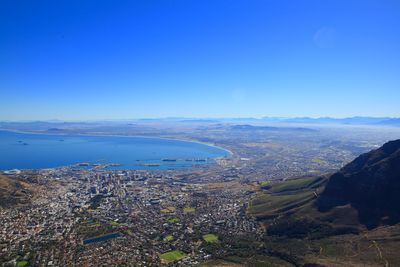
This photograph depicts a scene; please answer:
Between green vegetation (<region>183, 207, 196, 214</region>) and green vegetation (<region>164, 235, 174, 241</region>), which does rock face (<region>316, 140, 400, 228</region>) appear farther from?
green vegetation (<region>164, 235, 174, 241</region>)

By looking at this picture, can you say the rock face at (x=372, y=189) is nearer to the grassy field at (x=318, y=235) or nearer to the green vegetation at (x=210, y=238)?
the grassy field at (x=318, y=235)

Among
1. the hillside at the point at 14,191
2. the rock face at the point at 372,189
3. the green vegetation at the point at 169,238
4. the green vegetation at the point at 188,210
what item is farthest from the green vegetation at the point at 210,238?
the hillside at the point at 14,191

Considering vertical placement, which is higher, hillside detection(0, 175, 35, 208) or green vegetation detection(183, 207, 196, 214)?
hillside detection(0, 175, 35, 208)

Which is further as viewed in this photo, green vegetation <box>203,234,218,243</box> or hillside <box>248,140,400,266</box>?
green vegetation <box>203,234,218,243</box>

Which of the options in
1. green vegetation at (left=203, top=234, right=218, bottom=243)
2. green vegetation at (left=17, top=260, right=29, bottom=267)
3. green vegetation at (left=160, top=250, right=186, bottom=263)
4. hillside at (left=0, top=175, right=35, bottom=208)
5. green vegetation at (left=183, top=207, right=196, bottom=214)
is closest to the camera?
green vegetation at (left=17, top=260, right=29, bottom=267)

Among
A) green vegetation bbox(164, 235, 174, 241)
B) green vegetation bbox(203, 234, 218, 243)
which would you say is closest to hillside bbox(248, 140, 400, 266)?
green vegetation bbox(203, 234, 218, 243)

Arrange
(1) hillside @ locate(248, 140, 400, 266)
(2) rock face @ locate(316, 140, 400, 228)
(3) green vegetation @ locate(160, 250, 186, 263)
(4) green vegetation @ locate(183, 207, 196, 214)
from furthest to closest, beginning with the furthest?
1. (4) green vegetation @ locate(183, 207, 196, 214)
2. (2) rock face @ locate(316, 140, 400, 228)
3. (3) green vegetation @ locate(160, 250, 186, 263)
4. (1) hillside @ locate(248, 140, 400, 266)

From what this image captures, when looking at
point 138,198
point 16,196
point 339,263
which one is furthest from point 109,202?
point 339,263

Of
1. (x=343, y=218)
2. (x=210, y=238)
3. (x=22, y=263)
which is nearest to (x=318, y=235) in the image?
(x=343, y=218)
